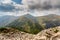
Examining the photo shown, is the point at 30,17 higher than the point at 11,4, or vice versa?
the point at 11,4

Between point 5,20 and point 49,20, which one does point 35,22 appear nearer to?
point 49,20

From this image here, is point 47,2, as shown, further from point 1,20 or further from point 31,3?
point 1,20

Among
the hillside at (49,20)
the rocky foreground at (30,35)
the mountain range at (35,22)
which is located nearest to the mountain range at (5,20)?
the mountain range at (35,22)

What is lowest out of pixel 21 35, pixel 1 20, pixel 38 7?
pixel 21 35

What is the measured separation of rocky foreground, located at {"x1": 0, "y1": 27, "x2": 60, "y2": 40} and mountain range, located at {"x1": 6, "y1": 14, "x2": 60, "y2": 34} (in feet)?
1.08

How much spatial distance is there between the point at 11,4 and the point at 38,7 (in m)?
1.10

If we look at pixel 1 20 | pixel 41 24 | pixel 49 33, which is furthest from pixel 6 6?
pixel 49 33

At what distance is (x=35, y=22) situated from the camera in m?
6.69

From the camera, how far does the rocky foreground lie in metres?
5.89

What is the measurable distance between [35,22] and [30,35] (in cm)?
77

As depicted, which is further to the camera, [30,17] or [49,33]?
[30,17]

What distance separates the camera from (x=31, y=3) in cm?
678

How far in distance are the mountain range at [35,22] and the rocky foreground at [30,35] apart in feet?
1.08

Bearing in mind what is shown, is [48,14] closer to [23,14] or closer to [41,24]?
[41,24]
